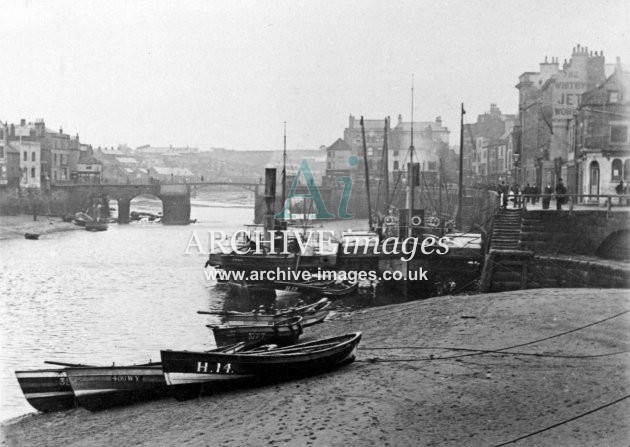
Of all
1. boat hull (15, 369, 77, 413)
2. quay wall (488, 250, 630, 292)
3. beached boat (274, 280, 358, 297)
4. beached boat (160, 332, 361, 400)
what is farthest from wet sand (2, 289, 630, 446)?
beached boat (274, 280, 358, 297)

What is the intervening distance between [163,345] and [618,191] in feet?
74.3

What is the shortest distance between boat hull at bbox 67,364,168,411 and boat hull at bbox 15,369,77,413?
0.52 meters

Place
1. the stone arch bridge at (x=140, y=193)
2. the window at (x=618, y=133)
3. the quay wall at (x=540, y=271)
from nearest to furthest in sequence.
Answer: the quay wall at (x=540, y=271) < the window at (x=618, y=133) < the stone arch bridge at (x=140, y=193)

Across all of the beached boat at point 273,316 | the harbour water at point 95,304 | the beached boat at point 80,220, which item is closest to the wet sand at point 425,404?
the beached boat at point 273,316

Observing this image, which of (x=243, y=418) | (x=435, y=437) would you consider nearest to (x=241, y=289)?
(x=243, y=418)

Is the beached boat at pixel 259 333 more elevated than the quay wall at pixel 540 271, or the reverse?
the quay wall at pixel 540 271

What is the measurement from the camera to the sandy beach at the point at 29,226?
7444 centimetres

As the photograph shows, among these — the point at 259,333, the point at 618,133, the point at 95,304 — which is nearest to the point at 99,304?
the point at 95,304

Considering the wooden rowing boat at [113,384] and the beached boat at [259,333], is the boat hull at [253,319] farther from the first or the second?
the wooden rowing boat at [113,384]

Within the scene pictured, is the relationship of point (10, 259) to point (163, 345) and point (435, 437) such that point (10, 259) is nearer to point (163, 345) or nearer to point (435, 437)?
point (163, 345)

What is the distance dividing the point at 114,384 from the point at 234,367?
271 cm

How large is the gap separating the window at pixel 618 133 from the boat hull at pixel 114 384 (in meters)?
31.1

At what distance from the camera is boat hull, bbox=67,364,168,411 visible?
1636 centimetres

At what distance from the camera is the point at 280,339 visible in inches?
854
